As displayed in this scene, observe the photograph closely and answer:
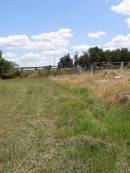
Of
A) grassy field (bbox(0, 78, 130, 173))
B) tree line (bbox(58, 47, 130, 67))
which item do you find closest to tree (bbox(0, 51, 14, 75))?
tree line (bbox(58, 47, 130, 67))

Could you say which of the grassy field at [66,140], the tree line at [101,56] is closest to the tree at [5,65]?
the tree line at [101,56]

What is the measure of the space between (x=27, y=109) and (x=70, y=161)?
801 centimetres

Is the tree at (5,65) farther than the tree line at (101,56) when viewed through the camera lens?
No

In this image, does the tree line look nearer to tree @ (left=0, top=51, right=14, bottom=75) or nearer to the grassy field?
tree @ (left=0, top=51, right=14, bottom=75)

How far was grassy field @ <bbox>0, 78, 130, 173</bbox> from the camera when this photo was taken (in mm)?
7266

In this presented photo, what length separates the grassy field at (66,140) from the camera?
23.8 ft

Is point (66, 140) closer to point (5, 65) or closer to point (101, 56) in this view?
point (5, 65)

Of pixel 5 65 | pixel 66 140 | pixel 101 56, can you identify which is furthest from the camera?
pixel 101 56

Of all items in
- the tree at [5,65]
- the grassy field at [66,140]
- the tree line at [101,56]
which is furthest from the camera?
the tree line at [101,56]

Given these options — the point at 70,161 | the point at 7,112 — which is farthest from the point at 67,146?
the point at 7,112

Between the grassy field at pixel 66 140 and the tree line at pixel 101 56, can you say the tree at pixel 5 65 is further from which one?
the grassy field at pixel 66 140

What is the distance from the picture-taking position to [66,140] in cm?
930

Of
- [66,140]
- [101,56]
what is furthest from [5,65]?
[66,140]

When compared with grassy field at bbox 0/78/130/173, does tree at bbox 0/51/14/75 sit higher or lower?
higher
